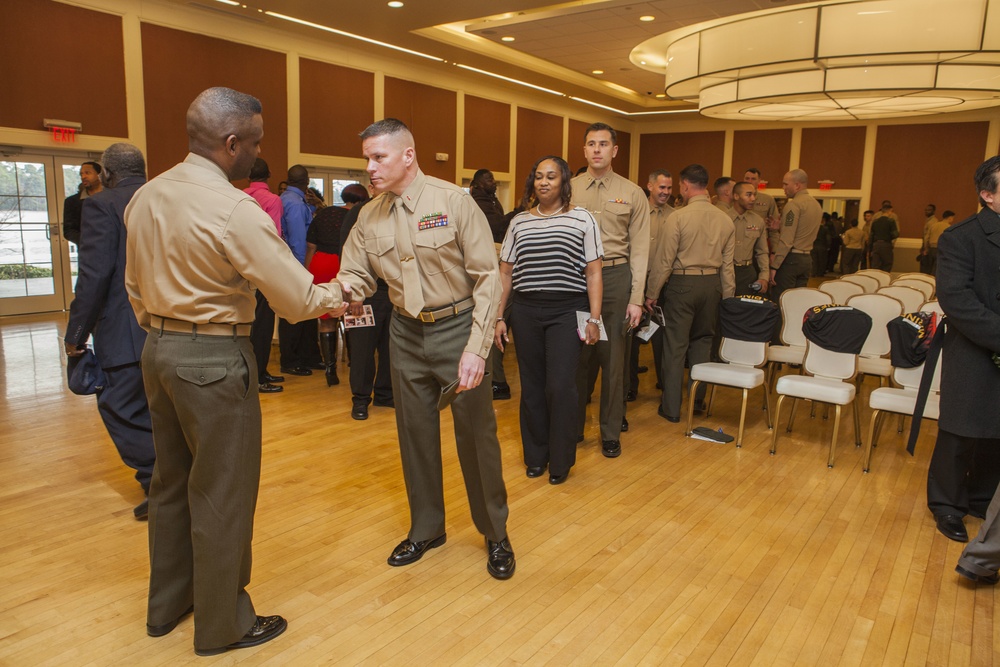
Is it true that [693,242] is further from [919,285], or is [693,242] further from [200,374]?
[200,374]

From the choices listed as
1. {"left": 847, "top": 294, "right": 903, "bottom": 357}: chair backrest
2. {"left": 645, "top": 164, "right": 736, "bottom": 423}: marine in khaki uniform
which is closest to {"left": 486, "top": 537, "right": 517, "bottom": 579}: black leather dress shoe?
{"left": 645, "top": 164, "right": 736, "bottom": 423}: marine in khaki uniform

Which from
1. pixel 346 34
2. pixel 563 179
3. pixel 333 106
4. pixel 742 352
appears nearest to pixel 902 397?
pixel 742 352

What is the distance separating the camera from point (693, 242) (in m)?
4.97

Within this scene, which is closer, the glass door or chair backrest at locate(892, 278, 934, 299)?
chair backrest at locate(892, 278, 934, 299)

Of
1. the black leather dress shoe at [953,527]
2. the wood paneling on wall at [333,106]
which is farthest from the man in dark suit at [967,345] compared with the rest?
the wood paneling on wall at [333,106]

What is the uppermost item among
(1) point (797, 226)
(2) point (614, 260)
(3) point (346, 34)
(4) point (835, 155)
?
(3) point (346, 34)

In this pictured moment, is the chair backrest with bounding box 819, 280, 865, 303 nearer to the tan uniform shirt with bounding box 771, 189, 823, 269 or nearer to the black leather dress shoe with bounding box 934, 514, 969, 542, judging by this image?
the tan uniform shirt with bounding box 771, 189, 823, 269

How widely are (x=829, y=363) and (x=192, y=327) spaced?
13.0 feet

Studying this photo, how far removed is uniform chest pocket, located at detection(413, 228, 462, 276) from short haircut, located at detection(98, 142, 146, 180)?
1.49m

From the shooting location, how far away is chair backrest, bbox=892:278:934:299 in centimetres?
629

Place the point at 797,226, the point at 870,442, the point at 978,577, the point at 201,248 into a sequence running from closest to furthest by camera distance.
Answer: the point at 201,248
the point at 978,577
the point at 870,442
the point at 797,226

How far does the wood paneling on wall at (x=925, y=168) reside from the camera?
1568 cm

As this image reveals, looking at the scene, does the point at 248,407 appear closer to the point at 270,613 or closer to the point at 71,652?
the point at 270,613

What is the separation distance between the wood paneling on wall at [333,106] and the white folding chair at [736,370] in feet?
26.4
